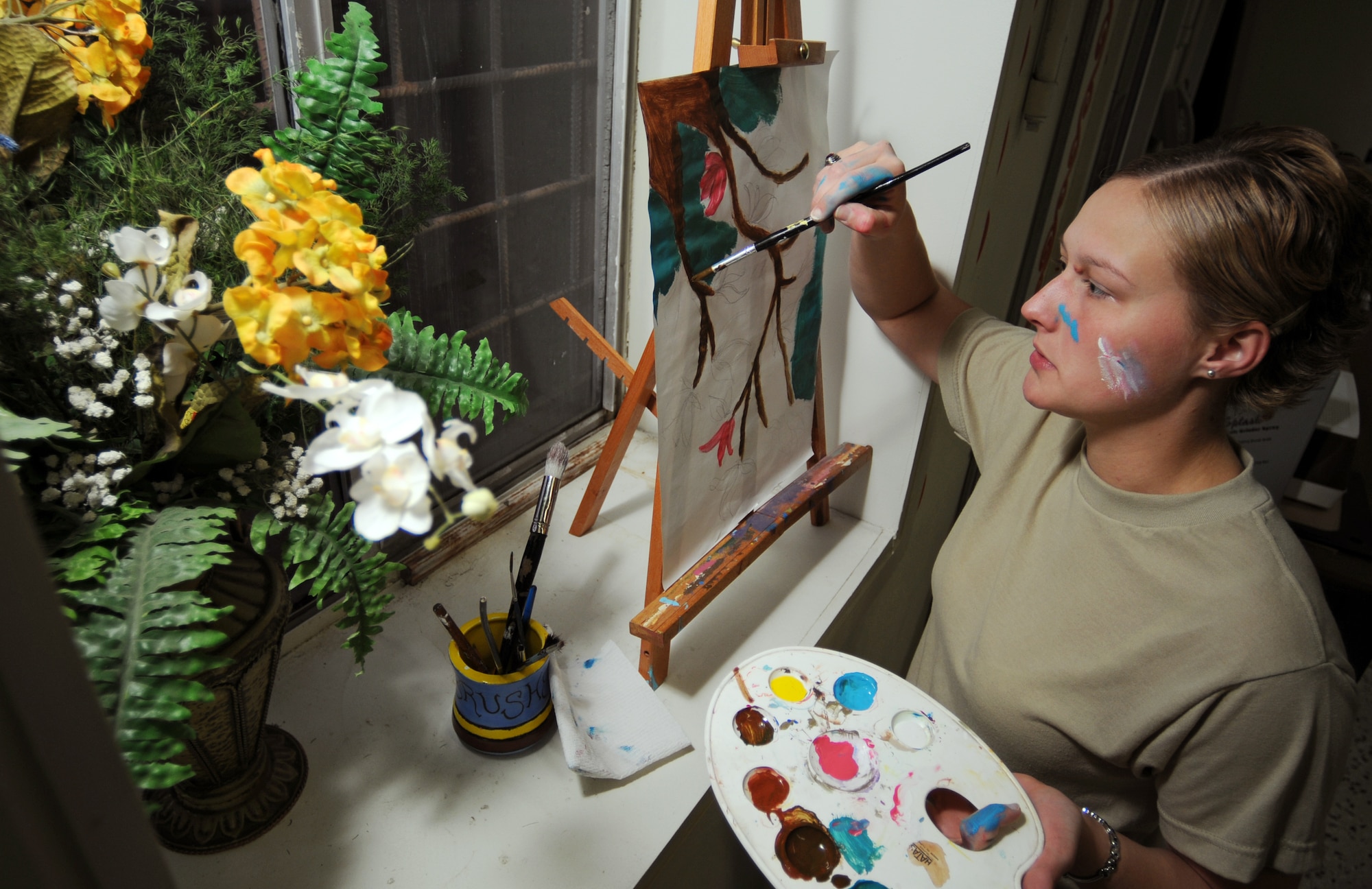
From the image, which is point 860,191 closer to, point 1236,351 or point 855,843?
point 1236,351

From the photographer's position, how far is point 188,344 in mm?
515

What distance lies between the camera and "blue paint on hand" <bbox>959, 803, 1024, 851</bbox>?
73 centimetres

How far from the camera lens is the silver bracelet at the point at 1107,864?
32.6 inches

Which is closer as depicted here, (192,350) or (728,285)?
(192,350)

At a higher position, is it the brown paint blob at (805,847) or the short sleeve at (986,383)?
the short sleeve at (986,383)

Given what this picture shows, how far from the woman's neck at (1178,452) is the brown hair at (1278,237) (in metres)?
0.08

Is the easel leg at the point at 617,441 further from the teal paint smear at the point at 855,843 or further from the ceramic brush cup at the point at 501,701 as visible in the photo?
the teal paint smear at the point at 855,843

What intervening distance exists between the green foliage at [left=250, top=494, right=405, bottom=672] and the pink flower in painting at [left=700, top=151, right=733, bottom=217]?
524 millimetres

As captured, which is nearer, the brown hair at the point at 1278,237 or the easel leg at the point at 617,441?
the brown hair at the point at 1278,237

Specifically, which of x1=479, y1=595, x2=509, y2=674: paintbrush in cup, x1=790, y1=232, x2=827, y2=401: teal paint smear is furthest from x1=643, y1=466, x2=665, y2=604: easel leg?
Answer: x1=790, y1=232, x2=827, y2=401: teal paint smear

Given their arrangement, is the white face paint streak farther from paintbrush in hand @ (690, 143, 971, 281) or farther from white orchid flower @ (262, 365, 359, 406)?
white orchid flower @ (262, 365, 359, 406)

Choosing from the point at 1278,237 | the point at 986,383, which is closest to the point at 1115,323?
the point at 1278,237

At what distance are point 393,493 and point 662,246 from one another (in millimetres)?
619

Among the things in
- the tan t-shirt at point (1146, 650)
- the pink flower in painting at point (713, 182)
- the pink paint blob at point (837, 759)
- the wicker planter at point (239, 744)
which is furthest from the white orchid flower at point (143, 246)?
the tan t-shirt at point (1146, 650)
